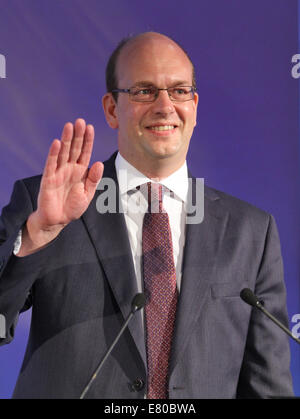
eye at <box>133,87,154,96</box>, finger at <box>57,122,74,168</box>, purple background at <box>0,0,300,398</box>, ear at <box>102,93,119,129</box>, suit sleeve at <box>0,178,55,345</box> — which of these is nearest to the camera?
finger at <box>57,122,74,168</box>

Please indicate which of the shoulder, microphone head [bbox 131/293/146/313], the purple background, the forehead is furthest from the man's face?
microphone head [bbox 131/293/146/313]

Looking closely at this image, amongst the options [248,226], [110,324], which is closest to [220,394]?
[110,324]

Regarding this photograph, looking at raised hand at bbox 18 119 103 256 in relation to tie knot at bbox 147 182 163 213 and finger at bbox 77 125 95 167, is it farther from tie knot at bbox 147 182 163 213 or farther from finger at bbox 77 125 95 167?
tie knot at bbox 147 182 163 213

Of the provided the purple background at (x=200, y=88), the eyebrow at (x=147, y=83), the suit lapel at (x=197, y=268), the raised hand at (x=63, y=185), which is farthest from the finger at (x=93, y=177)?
the purple background at (x=200, y=88)

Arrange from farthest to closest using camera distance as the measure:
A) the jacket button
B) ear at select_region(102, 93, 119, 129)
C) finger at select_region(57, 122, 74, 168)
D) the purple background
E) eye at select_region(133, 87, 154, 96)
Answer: the purple background → ear at select_region(102, 93, 119, 129) → eye at select_region(133, 87, 154, 96) → the jacket button → finger at select_region(57, 122, 74, 168)

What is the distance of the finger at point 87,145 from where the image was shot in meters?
1.40

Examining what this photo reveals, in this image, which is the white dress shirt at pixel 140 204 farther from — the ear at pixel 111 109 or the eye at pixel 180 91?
the eye at pixel 180 91

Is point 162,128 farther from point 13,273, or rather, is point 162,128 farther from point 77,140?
point 13,273

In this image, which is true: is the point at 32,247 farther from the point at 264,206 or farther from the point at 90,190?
the point at 264,206

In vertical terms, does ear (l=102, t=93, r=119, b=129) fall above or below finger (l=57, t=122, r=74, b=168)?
above

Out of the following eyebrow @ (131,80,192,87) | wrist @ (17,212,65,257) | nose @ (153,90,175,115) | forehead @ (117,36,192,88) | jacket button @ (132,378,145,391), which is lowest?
jacket button @ (132,378,145,391)

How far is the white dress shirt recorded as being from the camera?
1.83 meters
